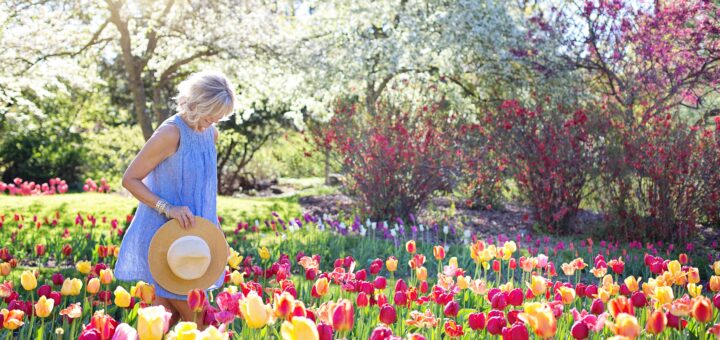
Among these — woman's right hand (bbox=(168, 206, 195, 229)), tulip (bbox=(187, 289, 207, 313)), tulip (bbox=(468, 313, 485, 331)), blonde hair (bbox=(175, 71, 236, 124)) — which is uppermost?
blonde hair (bbox=(175, 71, 236, 124))

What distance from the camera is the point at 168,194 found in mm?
2977

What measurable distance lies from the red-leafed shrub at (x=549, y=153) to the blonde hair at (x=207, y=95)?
16.9ft

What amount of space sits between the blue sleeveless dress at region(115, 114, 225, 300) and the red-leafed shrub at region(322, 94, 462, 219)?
4.68 m

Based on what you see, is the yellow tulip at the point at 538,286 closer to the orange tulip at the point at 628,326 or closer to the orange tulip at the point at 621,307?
the orange tulip at the point at 621,307

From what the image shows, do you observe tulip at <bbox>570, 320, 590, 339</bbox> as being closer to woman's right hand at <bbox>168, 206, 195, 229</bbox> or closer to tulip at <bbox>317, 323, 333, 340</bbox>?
tulip at <bbox>317, 323, 333, 340</bbox>

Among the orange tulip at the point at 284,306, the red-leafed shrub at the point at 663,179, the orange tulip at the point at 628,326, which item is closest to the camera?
the orange tulip at the point at 628,326

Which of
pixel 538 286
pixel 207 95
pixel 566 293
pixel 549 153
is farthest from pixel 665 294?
pixel 549 153

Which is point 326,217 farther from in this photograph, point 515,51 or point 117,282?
point 515,51

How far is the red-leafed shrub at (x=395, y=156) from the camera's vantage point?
25.6 ft

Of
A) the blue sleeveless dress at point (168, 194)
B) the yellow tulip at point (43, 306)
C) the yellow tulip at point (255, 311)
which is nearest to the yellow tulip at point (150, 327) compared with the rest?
the yellow tulip at point (255, 311)

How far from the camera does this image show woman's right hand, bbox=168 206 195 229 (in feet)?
9.14

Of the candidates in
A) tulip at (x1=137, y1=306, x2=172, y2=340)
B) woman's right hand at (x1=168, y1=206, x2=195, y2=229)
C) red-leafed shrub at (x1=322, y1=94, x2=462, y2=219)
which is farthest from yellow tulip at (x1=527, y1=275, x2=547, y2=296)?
red-leafed shrub at (x1=322, y1=94, x2=462, y2=219)

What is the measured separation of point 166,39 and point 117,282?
6776 mm

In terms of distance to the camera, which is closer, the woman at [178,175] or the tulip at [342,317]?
the tulip at [342,317]
